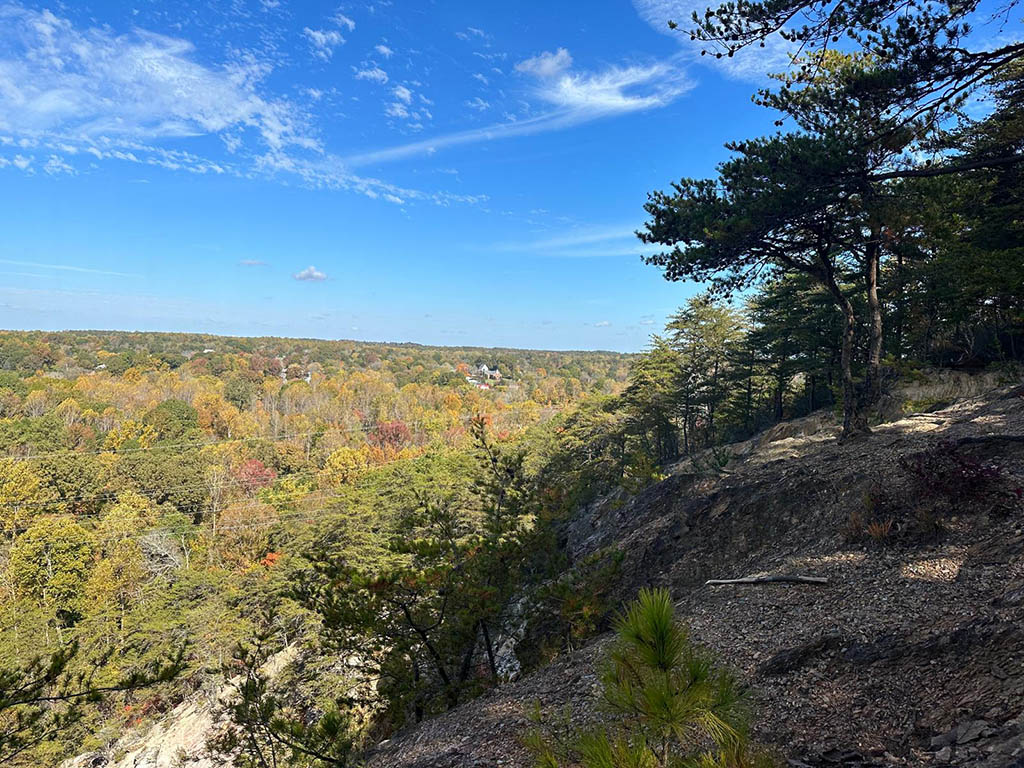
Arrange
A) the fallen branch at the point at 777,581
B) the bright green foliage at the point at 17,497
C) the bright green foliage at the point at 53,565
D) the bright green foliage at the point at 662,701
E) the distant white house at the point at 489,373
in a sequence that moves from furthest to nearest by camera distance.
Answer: the distant white house at the point at 489,373, the bright green foliage at the point at 17,497, the bright green foliage at the point at 53,565, the fallen branch at the point at 777,581, the bright green foliage at the point at 662,701

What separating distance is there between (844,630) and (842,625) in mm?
108

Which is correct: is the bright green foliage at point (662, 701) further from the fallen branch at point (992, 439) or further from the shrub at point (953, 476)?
the fallen branch at point (992, 439)

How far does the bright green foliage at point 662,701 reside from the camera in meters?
2.23

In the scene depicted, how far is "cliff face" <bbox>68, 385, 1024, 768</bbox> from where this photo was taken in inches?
128

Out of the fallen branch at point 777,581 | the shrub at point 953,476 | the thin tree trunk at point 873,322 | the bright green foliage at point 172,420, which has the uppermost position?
the thin tree trunk at point 873,322

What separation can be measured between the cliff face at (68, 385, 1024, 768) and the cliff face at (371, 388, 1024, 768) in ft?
0.05

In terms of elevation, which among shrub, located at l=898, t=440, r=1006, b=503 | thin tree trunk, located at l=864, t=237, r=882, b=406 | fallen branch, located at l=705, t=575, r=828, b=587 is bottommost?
fallen branch, located at l=705, t=575, r=828, b=587

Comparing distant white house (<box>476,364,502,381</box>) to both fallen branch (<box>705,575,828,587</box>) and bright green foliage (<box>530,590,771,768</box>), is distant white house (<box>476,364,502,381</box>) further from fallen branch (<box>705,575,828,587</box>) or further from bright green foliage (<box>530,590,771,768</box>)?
bright green foliage (<box>530,590,771,768</box>)

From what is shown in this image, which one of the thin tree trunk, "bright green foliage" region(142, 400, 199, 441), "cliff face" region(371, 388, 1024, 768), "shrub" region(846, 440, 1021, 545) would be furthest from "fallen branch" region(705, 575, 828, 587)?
"bright green foliage" region(142, 400, 199, 441)

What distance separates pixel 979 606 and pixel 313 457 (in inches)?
2723

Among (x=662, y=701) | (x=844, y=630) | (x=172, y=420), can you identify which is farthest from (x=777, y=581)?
(x=172, y=420)

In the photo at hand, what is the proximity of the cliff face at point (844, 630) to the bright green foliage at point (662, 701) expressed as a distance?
4.67 feet

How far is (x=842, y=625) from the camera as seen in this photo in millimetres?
4656

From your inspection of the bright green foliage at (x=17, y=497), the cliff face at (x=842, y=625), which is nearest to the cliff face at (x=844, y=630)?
the cliff face at (x=842, y=625)
